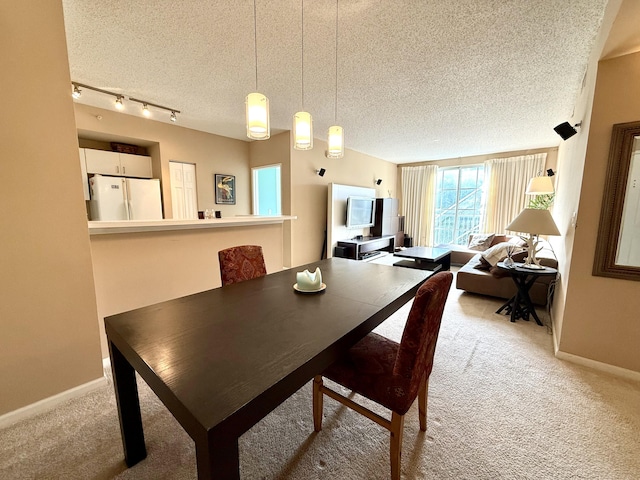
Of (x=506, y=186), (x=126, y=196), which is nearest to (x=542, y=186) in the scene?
(x=506, y=186)

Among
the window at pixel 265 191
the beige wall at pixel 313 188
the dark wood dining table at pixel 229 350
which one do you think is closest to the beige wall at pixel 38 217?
the dark wood dining table at pixel 229 350

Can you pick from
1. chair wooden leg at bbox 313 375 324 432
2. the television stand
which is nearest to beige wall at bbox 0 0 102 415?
chair wooden leg at bbox 313 375 324 432

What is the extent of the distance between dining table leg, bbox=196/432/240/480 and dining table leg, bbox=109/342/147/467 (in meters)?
0.80

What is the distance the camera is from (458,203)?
6.75 meters

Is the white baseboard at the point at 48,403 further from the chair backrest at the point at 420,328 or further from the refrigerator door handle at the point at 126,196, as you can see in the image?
the refrigerator door handle at the point at 126,196

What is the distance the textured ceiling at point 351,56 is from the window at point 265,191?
1.75 metres

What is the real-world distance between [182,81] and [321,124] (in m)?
1.99

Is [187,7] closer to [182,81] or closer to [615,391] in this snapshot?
[182,81]

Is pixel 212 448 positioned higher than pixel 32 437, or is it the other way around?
pixel 212 448

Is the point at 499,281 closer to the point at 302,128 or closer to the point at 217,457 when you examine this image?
the point at 302,128

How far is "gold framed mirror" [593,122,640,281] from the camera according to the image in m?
1.77

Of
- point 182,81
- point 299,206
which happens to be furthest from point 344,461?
point 299,206

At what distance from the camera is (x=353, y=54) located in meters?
2.24

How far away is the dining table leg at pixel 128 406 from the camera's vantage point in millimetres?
1179
